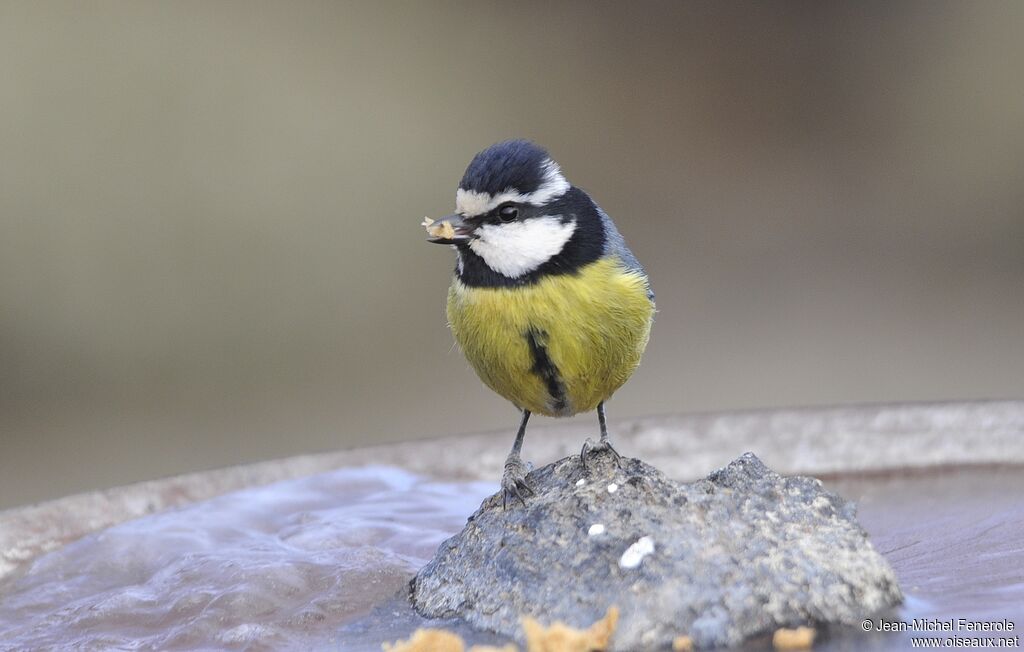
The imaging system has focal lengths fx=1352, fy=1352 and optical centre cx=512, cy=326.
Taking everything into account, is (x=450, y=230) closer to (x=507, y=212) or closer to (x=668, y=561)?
(x=507, y=212)

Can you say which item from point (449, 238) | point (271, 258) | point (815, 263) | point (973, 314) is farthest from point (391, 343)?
point (449, 238)

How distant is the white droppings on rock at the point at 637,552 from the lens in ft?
8.97

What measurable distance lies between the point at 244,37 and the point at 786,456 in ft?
21.2

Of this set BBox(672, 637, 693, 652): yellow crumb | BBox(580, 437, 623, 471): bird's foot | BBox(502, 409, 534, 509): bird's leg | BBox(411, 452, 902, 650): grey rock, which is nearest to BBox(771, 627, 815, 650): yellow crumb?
BBox(411, 452, 902, 650): grey rock

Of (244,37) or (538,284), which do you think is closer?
(538,284)

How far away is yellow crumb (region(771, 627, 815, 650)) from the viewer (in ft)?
Answer: 8.38

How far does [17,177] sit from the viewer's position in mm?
8562

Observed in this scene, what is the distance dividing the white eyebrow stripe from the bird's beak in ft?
0.08

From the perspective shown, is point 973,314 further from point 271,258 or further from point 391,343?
point 271,258

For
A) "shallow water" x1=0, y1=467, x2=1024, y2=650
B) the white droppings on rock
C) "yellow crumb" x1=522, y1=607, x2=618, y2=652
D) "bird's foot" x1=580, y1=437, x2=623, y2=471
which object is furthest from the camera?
"bird's foot" x1=580, y1=437, x2=623, y2=471

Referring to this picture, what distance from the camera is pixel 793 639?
2.56 metres

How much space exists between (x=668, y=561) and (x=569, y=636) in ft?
1.07

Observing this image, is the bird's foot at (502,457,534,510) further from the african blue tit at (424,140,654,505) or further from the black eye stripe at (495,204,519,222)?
the black eye stripe at (495,204,519,222)

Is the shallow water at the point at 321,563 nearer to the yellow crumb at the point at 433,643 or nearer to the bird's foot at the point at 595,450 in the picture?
the yellow crumb at the point at 433,643
